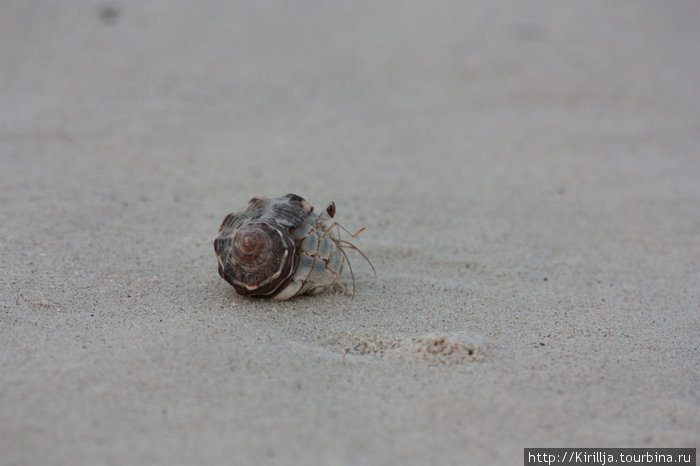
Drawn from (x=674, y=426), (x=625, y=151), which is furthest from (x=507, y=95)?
(x=674, y=426)

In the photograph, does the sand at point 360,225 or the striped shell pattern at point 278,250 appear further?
the striped shell pattern at point 278,250

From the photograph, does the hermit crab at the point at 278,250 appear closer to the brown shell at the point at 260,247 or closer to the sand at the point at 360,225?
the brown shell at the point at 260,247

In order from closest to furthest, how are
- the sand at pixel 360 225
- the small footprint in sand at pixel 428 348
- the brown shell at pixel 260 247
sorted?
the sand at pixel 360 225, the small footprint in sand at pixel 428 348, the brown shell at pixel 260 247

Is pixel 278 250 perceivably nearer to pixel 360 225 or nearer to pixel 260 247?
pixel 260 247

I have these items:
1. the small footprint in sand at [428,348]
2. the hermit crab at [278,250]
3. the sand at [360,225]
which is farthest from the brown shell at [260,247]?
the small footprint in sand at [428,348]

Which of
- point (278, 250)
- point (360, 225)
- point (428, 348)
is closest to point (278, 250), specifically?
point (278, 250)

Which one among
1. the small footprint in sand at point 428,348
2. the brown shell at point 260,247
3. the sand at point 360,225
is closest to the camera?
the sand at point 360,225

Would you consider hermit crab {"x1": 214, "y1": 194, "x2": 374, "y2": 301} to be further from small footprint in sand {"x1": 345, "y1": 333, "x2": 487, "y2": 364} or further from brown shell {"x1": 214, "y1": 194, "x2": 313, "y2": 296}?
small footprint in sand {"x1": 345, "y1": 333, "x2": 487, "y2": 364}
